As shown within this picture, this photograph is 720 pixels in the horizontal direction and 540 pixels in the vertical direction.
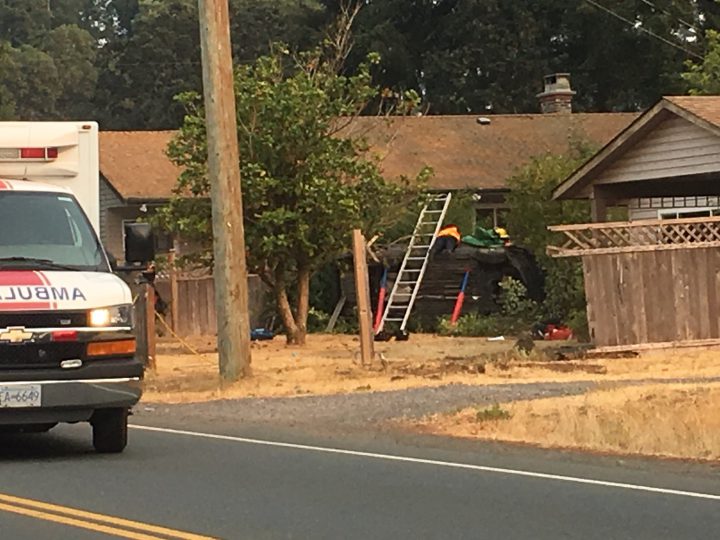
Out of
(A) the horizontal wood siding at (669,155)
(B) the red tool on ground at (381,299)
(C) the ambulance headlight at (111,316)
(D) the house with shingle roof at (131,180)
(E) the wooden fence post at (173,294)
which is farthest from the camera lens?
(D) the house with shingle roof at (131,180)

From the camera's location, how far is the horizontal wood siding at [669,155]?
80.0 ft

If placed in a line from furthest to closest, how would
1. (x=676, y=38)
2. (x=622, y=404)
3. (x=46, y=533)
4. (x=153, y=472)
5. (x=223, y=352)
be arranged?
(x=676, y=38), (x=223, y=352), (x=622, y=404), (x=153, y=472), (x=46, y=533)

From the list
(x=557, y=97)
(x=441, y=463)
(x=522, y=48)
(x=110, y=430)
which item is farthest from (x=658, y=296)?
(x=522, y=48)

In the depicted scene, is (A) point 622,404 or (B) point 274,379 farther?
(B) point 274,379

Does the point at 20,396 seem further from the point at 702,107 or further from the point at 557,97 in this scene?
the point at 557,97

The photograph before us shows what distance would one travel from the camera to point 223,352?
19.3 meters

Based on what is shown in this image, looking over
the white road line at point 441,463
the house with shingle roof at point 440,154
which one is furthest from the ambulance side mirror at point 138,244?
the house with shingle roof at point 440,154

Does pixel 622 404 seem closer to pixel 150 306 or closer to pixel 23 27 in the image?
pixel 150 306

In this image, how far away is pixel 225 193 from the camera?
1905cm

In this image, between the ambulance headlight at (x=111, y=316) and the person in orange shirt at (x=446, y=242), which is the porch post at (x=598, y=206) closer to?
the person in orange shirt at (x=446, y=242)

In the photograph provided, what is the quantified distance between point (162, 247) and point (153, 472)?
29091 mm

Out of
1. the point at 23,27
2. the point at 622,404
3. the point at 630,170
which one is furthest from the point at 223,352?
the point at 23,27

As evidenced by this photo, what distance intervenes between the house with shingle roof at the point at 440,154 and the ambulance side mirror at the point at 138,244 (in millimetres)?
23141

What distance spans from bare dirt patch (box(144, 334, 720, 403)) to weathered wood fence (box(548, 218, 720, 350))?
0.40 meters
